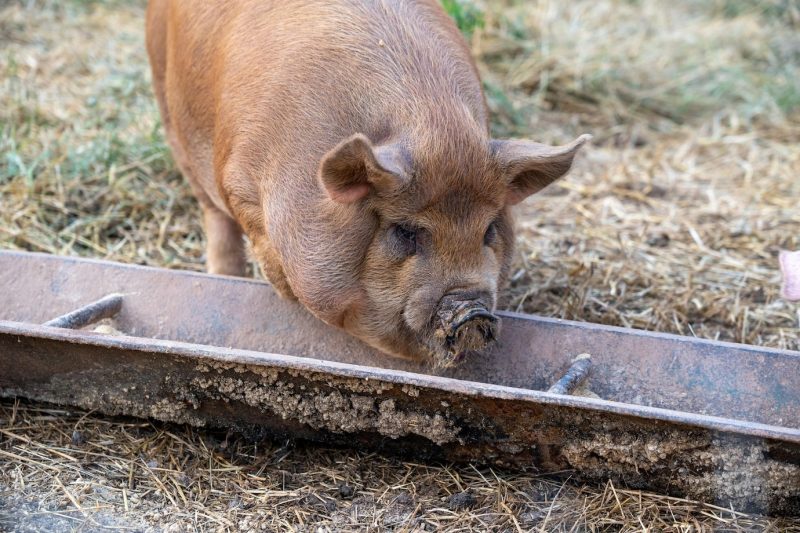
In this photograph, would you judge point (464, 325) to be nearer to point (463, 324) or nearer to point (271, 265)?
point (463, 324)

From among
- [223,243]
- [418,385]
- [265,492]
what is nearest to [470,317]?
[418,385]

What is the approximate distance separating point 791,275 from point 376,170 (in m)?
1.44

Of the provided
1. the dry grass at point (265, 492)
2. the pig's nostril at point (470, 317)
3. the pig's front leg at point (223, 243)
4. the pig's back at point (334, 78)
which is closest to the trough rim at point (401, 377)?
the pig's nostril at point (470, 317)

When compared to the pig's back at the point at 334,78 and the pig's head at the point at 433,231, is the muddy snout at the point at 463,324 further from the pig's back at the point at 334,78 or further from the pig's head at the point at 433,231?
the pig's back at the point at 334,78

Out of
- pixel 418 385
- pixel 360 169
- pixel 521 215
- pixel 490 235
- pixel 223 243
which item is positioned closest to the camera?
pixel 418 385

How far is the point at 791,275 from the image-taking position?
3.37 meters

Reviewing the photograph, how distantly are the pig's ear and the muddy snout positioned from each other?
48 centimetres

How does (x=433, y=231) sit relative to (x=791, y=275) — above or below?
above

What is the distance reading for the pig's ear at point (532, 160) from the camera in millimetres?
3395

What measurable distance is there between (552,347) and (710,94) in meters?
5.13

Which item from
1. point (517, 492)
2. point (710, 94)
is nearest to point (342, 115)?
point (517, 492)

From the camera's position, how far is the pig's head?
10.7 ft

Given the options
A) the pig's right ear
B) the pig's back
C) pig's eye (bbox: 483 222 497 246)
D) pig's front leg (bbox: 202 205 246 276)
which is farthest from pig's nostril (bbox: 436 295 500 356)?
pig's front leg (bbox: 202 205 246 276)

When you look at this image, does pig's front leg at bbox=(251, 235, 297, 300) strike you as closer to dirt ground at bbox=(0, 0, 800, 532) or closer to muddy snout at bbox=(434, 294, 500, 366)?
dirt ground at bbox=(0, 0, 800, 532)
